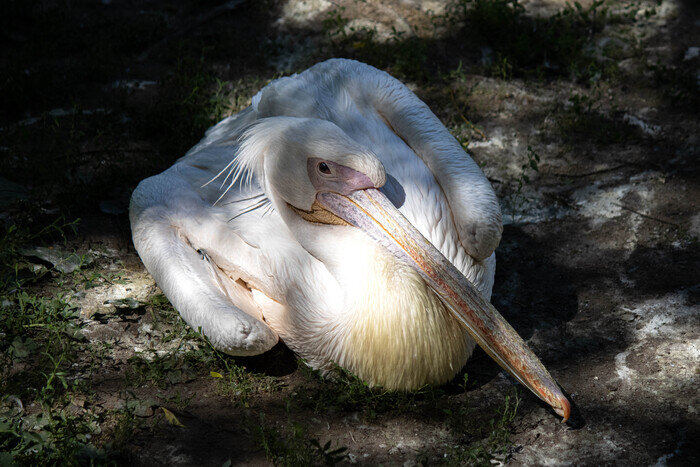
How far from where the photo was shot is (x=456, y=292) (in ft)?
9.07

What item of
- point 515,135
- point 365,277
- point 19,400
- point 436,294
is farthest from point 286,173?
point 515,135

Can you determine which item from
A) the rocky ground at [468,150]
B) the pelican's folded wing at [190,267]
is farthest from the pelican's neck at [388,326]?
the pelican's folded wing at [190,267]

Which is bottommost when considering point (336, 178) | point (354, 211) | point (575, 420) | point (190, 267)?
point (575, 420)

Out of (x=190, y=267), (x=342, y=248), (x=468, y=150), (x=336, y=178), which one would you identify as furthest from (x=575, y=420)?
(x=468, y=150)

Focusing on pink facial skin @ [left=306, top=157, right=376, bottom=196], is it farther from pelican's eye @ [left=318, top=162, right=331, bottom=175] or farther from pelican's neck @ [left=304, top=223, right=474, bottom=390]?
pelican's neck @ [left=304, top=223, right=474, bottom=390]

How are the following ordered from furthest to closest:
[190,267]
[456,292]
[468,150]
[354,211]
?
1. [468,150]
2. [190,267]
3. [354,211]
4. [456,292]

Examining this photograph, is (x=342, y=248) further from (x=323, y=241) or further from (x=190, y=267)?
(x=190, y=267)

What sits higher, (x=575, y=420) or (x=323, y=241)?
(x=323, y=241)

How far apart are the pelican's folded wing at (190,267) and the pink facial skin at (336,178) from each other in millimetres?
639

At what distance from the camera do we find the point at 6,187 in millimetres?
3598

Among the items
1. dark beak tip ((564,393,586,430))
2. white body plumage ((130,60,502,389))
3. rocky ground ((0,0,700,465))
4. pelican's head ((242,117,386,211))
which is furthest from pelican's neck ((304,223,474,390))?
dark beak tip ((564,393,586,430))

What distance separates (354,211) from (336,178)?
0.53 ft

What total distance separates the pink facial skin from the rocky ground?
83 cm

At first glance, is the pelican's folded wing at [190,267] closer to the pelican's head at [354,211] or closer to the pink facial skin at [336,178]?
the pelican's head at [354,211]
